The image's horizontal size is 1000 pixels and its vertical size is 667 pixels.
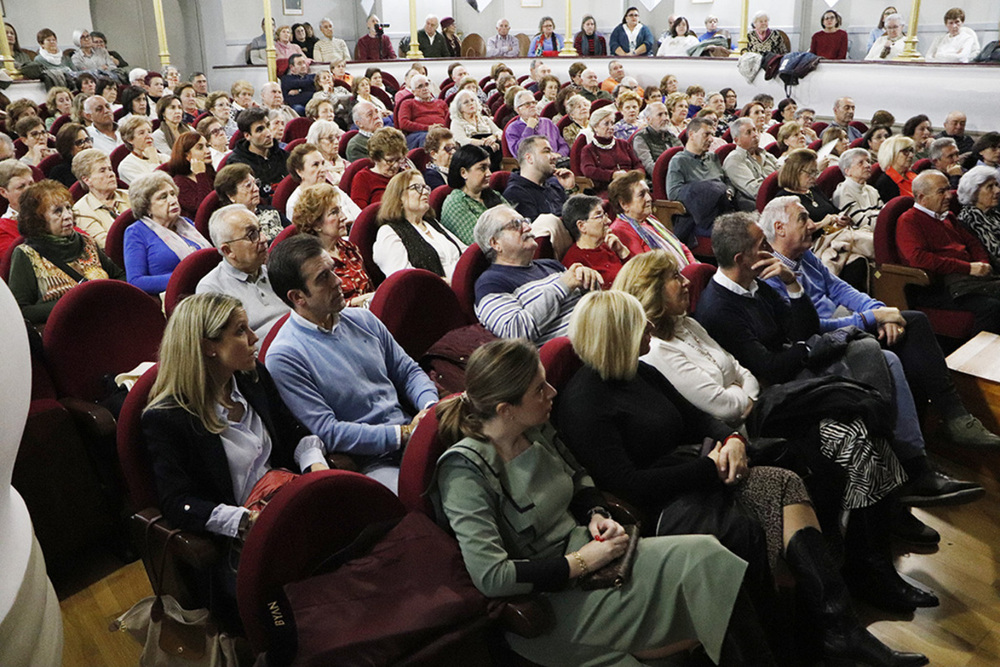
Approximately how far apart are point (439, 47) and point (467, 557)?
1144 cm

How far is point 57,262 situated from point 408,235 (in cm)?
121

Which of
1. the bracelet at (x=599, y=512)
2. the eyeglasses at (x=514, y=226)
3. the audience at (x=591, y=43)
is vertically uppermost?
the audience at (x=591, y=43)

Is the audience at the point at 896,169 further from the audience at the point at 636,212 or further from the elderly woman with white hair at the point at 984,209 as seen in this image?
the audience at the point at 636,212

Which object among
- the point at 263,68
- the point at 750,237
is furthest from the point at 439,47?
the point at 750,237

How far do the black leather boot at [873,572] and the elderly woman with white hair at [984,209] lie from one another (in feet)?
6.93

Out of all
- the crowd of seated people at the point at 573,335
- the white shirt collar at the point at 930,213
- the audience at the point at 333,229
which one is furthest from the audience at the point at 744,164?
the audience at the point at 333,229

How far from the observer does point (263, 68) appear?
1041cm

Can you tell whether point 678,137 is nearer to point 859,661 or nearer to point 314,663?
point 859,661

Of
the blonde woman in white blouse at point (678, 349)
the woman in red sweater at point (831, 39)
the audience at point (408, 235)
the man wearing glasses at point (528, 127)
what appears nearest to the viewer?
the blonde woman in white blouse at point (678, 349)

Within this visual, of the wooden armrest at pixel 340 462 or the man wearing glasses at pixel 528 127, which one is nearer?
the wooden armrest at pixel 340 462

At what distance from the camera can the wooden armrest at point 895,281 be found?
3.48m

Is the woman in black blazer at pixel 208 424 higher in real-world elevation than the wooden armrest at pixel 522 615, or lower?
higher

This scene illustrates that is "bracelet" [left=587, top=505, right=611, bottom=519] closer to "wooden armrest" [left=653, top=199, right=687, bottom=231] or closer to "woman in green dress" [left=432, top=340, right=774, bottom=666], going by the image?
"woman in green dress" [left=432, top=340, right=774, bottom=666]

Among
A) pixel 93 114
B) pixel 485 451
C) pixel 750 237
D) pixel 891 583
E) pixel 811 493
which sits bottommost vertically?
pixel 891 583
